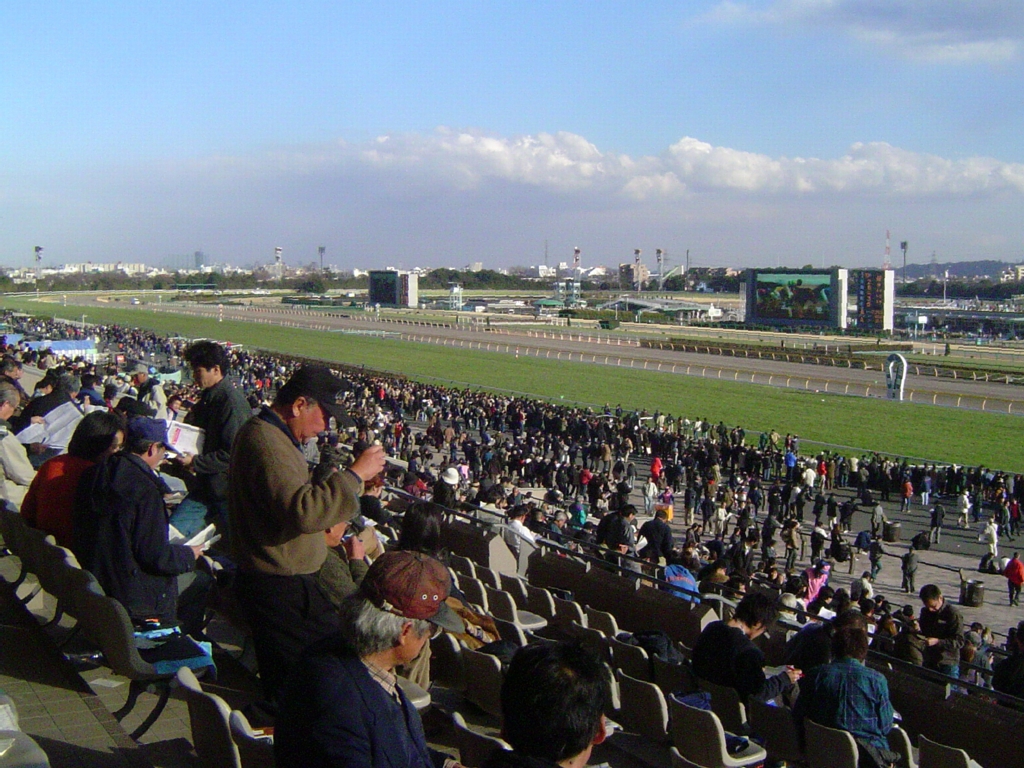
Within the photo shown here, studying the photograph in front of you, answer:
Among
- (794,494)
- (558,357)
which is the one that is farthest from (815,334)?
(794,494)

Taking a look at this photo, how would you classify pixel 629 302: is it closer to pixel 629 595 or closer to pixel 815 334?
pixel 815 334

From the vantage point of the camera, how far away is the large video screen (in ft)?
275

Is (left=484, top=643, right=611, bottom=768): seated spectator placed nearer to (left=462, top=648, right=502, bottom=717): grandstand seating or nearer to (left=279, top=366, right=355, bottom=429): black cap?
(left=279, top=366, right=355, bottom=429): black cap

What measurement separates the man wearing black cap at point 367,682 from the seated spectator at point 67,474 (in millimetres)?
3065

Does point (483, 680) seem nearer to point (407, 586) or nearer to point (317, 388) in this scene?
point (317, 388)

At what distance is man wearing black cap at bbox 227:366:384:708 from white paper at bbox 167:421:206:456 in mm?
2259

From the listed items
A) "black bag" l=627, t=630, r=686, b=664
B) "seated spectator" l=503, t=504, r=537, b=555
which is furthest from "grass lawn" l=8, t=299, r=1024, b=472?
"black bag" l=627, t=630, r=686, b=664

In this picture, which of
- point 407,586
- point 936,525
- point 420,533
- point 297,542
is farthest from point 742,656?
point 936,525

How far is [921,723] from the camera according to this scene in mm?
5656

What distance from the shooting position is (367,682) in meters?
2.66

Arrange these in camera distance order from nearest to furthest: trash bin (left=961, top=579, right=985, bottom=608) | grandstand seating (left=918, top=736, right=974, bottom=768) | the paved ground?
grandstand seating (left=918, top=736, right=974, bottom=768), trash bin (left=961, top=579, right=985, bottom=608), the paved ground

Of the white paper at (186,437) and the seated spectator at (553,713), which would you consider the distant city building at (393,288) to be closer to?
the white paper at (186,437)

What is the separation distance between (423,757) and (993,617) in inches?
555

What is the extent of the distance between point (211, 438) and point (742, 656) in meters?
3.00
